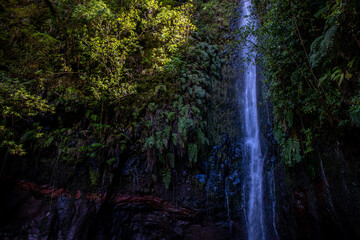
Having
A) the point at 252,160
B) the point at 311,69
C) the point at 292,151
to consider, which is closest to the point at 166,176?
the point at 252,160

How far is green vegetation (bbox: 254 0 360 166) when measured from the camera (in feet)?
12.3

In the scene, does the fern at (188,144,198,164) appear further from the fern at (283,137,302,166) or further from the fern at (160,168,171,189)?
the fern at (283,137,302,166)

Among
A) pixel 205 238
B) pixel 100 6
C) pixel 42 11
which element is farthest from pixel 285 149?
pixel 42 11

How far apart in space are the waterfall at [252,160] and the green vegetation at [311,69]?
3.28 feet

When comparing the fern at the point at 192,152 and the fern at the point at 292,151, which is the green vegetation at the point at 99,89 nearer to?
the fern at the point at 192,152

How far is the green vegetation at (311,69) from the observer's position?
12.3 feet

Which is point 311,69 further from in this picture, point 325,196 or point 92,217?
point 92,217

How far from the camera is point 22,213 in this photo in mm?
6719

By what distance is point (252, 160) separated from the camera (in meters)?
7.49

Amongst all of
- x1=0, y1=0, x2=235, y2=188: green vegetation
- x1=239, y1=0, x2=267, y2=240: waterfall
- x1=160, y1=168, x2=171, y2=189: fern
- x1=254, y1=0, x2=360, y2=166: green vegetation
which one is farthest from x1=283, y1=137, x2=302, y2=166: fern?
x1=160, y1=168, x2=171, y2=189: fern

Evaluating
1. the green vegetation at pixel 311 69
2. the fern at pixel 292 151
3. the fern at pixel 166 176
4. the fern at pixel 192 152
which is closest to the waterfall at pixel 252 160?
the green vegetation at pixel 311 69

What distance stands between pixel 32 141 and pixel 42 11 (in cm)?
630

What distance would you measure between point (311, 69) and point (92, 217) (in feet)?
29.2

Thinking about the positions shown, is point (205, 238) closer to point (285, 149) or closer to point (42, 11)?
point (285, 149)
